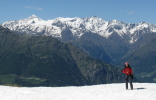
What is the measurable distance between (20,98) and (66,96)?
18.2 ft

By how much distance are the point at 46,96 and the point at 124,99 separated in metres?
9.17

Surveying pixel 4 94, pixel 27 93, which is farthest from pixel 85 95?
pixel 4 94

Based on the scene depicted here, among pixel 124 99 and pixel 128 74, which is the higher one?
pixel 128 74

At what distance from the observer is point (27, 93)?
34906mm

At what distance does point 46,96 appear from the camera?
33625 millimetres

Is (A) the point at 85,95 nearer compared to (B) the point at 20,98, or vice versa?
(B) the point at 20,98

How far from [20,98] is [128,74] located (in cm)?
1405

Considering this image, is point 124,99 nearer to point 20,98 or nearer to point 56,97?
point 56,97

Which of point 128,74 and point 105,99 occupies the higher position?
point 128,74

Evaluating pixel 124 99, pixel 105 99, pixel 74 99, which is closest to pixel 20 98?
pixel 74 99

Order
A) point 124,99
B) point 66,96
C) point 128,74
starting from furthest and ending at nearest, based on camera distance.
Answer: point 128,74 → point 66,96 → point 124,99

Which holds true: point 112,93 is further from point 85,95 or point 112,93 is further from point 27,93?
point 27,93

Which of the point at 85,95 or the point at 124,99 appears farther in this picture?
the point at 85,95

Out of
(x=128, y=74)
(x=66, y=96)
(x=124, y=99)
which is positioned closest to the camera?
(x=124, y=99)
